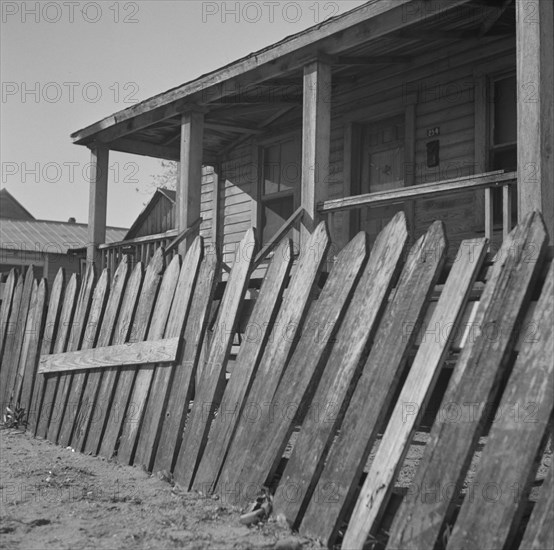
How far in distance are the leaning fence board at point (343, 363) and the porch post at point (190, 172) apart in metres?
5.98

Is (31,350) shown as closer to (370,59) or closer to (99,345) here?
(99,345)

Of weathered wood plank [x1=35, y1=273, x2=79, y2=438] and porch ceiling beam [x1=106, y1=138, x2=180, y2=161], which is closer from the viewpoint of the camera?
weathered wood plank [x1=35, y1=273, x2=79, y2=438]

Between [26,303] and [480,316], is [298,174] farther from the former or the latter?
[480,316]

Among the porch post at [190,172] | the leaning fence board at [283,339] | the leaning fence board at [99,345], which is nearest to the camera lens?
the leaning fence board at [283,339]

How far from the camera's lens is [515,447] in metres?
2.90

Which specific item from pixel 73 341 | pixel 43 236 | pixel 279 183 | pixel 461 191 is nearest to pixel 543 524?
pixel 461 191

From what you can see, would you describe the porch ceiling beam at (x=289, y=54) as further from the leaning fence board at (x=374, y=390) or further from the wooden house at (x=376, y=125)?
the leaning fence board at (x=374, y=390)

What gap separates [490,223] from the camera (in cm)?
652

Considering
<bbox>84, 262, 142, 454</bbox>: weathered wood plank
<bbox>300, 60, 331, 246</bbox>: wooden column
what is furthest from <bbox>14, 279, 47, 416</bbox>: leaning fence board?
<bbox>300, 60, 331, 246</bbox>: wooden column

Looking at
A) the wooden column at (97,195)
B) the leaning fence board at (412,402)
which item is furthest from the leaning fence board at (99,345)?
the wooden column at (97,195)

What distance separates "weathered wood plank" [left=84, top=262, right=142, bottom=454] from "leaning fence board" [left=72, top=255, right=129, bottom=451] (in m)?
0.05

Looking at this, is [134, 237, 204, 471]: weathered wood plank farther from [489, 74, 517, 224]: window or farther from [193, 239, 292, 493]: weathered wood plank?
[489, 74, 517, 224]: window

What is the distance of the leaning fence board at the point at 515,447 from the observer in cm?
284

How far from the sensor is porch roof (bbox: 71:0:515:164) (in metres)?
7.10
